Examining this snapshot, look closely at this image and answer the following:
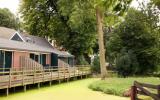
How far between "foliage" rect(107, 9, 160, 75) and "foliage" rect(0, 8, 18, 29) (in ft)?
83.2

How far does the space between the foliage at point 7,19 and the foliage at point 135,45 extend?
25.3 m

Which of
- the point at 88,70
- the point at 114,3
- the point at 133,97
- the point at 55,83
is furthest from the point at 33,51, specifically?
the point at 114,3

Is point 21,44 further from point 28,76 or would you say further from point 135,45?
point 135,45

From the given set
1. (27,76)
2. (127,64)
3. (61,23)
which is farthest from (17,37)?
(27,76)

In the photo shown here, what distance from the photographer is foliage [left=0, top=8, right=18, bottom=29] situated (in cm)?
5922

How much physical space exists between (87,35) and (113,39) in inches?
163

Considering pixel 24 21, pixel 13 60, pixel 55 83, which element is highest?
pixel 24 21

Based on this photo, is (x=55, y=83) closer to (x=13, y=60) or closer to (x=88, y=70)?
(x=13, y=60)

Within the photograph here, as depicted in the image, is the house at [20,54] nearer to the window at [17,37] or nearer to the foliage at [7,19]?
the window at [17,37]

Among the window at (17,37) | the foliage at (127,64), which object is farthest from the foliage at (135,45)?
the window at (17,37)

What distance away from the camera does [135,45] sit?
3962 cm

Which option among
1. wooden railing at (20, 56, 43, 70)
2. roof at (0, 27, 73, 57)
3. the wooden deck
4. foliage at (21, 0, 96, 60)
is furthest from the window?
wooden railing at (20, 56, 43, 70)

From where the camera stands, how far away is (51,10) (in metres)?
48.2

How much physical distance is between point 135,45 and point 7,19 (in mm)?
28479
